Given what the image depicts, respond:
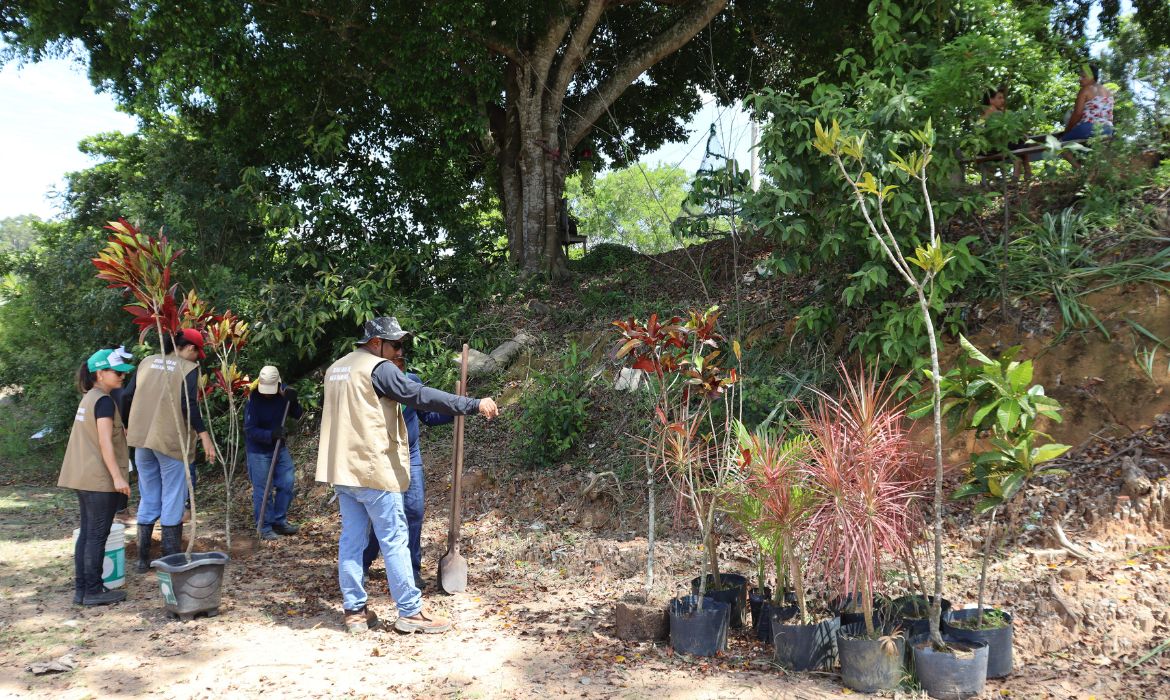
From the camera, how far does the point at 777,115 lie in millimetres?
6434

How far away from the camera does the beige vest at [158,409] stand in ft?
19.5

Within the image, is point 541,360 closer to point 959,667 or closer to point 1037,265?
point 1037,265

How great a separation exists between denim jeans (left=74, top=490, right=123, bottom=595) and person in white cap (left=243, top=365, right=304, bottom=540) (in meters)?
1.94

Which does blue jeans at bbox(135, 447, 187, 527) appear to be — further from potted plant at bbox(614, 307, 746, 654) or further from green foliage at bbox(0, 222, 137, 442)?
green foliage at bbox(0, 222, 137, 442)

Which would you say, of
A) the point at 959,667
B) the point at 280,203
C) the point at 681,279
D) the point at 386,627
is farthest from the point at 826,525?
the point at 280,203

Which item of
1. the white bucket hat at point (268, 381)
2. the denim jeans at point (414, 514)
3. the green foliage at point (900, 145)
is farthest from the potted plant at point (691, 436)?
the white bucket hat at point (268, 381)

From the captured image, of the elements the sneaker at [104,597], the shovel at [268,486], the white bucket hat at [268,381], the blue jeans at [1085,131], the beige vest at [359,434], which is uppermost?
the blue jeans at [1085,131]

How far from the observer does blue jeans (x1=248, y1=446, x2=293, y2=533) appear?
741cm

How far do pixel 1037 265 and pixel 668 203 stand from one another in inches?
909

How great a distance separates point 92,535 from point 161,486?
1065 millimetres

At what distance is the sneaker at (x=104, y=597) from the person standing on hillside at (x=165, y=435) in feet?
1.92

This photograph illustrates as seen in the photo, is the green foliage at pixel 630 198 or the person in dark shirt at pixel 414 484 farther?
the green foliage at pixel 630 198

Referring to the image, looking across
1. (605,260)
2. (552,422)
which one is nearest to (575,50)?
A: (605,260)

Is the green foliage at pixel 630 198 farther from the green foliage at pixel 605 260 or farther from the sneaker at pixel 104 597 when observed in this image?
the sneaker at pixel 104 597
